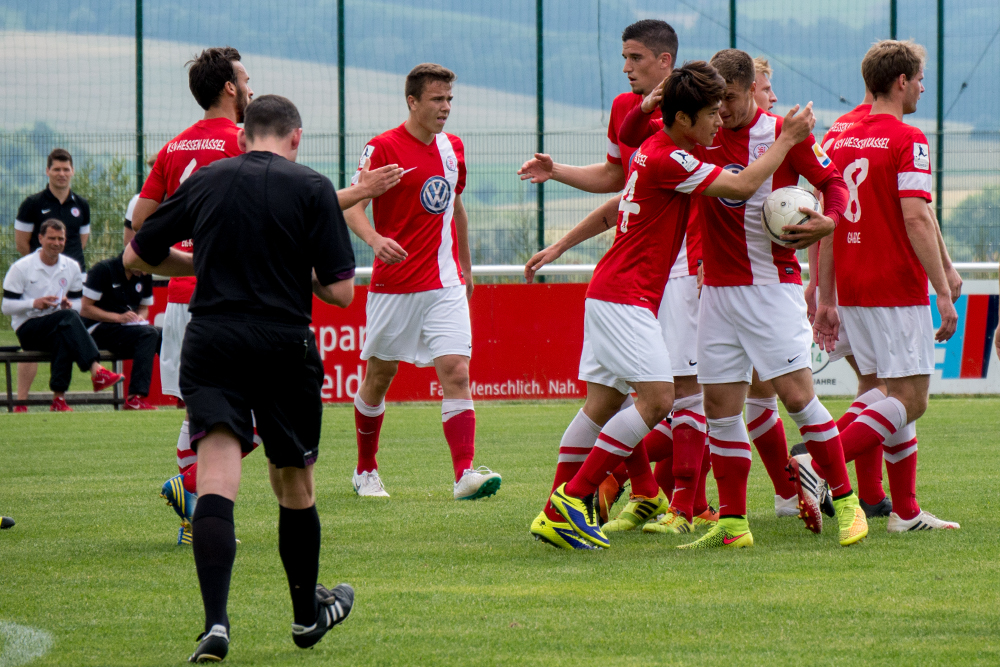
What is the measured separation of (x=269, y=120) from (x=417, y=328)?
12.4ft

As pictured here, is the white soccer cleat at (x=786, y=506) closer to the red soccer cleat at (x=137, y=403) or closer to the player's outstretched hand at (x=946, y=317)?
the player's outstretched hand at (x=946, y=317)

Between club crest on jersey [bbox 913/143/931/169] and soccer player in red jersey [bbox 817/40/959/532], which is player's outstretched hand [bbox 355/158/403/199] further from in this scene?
club crest on jersey [bbox 913/143/931/169]

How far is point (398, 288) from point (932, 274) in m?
3.18

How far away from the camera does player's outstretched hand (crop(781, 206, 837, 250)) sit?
5348 millimetres

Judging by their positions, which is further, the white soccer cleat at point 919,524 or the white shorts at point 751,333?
the white soccer cleat at point 919,524

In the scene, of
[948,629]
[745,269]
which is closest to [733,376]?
[745,269]

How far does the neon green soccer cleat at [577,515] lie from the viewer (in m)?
5.55

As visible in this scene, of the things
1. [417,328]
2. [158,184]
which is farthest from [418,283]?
[158,184]

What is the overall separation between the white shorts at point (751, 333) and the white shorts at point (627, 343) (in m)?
0.28

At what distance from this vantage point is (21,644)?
3957 millimetres

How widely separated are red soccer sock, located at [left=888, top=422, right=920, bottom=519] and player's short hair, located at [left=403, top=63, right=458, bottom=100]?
10.9 feet

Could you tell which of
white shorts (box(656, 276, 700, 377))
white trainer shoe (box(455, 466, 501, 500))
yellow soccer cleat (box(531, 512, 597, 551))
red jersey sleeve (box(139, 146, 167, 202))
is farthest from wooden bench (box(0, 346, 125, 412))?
yellow soccer cleat (box(531, 512, 597, 551))

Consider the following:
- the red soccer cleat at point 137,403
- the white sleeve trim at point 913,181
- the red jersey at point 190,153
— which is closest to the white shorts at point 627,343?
the white sleeve trim at point 913,181

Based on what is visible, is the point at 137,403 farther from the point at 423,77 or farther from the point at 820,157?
the point at 820,157
